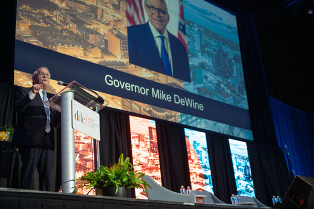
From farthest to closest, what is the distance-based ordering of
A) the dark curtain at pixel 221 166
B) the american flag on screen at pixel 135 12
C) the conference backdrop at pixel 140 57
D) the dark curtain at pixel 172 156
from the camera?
the dark curtain at pixel 221 166, the dark curtain at pixel 172 156, the american flag on screen at pixel 135 12, the conference backdrop at pixel 140 57

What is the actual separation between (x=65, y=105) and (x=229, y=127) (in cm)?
482

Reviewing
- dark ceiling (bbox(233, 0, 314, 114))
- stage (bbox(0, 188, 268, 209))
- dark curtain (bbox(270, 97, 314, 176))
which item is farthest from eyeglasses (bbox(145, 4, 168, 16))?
dark curtain (bbox(270, 97, 314, 176))

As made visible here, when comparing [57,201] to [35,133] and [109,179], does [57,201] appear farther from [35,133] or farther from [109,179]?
[35,133]

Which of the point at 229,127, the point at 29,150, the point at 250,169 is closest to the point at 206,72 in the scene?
the point at 229,127

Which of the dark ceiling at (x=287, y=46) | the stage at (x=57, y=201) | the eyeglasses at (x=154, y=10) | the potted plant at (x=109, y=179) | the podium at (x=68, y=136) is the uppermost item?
the dark ceiling at (x=287, y=46)

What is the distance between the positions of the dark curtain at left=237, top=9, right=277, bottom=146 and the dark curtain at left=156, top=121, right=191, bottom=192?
1975mm

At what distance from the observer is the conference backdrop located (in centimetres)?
478

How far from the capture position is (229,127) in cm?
696

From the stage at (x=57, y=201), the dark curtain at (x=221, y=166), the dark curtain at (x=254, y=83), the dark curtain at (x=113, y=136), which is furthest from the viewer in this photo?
the dark curtain at (x=254, y=83)

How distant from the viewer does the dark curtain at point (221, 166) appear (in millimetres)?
6844

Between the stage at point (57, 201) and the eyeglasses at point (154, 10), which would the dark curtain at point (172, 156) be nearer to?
the eyeglasses at point (154, 10)

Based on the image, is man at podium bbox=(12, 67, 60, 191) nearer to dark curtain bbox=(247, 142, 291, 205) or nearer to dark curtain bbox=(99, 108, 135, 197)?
dark curtain bbox=(99, 108, 135, 197)

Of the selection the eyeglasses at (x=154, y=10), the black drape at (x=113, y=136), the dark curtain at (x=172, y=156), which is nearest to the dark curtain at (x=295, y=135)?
the dark curtain at (x=172, y=156)

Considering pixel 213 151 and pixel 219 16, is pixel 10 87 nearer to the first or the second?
pixel 213 151
